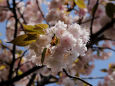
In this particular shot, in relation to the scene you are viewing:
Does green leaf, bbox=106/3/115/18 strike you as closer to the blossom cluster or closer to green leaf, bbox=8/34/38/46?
the blossom cluster

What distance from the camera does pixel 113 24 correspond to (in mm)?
1837

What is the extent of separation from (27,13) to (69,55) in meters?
2.59

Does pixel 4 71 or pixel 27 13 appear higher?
pixel 27 13

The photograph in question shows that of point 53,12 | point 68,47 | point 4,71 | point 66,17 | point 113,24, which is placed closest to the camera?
point 68,47

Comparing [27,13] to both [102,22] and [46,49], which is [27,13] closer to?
[102,22]

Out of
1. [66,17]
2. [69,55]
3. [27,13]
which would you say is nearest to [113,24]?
[66,17]

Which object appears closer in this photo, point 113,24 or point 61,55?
point 61,55

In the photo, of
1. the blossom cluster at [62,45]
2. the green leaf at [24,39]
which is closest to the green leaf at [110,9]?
the blossom cluster at [62,45]

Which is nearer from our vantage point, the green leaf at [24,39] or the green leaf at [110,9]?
the green leaf at [24,39]

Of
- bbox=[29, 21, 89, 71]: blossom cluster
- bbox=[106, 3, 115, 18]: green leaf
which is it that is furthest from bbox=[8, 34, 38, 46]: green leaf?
bbox=[106, 3, 115, 18]: green leaf

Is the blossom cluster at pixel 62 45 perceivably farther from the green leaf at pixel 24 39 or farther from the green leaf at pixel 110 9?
the green leaf at pixel 110 9

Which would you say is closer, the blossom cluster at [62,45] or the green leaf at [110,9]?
the blossom cluster at [62,45]

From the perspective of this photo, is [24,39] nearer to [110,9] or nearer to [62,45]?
[62,45]

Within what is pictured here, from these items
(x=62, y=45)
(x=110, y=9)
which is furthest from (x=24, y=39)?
(x=110, y=9)
